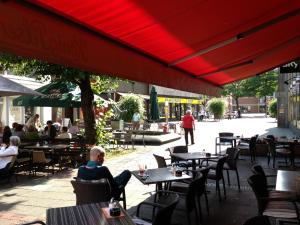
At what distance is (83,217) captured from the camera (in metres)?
3.76

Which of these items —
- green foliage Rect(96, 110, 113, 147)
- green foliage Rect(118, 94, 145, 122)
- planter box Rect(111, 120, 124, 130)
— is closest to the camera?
green foliage Rect(96, 110, 113, 147)

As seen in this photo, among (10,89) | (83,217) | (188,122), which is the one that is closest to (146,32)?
(83,217)

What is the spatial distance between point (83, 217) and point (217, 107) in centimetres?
4662

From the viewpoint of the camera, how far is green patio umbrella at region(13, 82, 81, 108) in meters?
12.9

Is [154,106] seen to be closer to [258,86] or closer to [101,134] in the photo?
[101,134]

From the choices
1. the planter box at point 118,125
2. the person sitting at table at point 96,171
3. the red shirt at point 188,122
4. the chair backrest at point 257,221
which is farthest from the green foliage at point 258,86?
the chair backrest at point 257,221

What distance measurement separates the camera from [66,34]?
9.56ft

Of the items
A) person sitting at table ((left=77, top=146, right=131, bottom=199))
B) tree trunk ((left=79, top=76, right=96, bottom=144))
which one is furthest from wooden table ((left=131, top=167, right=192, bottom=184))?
tree trunk ((left=79, top=76, right=96, bottom=144))

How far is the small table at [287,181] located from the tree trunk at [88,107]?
8.75m

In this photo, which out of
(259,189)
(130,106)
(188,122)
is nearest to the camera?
(259,189)

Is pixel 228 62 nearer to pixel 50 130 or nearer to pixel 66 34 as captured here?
pixel 66 34

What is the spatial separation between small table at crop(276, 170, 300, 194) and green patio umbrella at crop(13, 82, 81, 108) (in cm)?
852

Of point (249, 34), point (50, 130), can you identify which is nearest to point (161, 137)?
point (50, 130)

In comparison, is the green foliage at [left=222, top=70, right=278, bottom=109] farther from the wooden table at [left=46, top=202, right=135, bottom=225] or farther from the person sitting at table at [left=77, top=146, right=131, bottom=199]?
the wooden table at [left=46, top=202, right=135, bottom=225]
